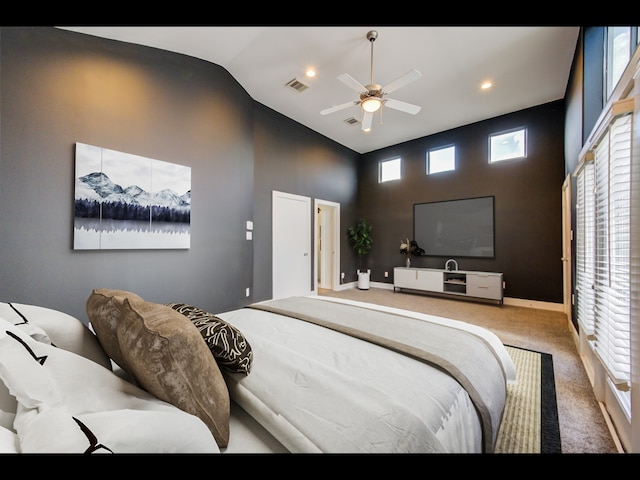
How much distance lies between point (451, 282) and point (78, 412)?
5022mm

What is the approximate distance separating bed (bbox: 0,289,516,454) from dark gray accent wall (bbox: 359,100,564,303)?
401cm

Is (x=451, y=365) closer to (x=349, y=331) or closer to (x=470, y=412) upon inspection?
(x=470, y=412)

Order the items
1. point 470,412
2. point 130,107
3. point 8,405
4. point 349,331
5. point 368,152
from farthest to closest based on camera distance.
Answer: point 368,152 < point 130,107 < point 349,331 < point 470,412 < point 8,405

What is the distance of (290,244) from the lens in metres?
4.64

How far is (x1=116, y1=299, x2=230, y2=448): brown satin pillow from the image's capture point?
67 centimetres

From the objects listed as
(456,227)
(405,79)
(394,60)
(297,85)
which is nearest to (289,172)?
(297,85)

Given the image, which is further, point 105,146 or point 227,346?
point 105,146

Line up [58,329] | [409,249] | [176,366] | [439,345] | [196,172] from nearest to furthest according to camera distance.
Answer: [176,366] → [58,329] → [439,345] → [196,172] → [409,249]

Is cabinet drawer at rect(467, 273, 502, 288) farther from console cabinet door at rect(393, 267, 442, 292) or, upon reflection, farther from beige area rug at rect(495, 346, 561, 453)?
beige area rug at rect(495, 346, 561, 453)

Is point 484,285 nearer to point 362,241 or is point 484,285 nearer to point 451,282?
point 451,282

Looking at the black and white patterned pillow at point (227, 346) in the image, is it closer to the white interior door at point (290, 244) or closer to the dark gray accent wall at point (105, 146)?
the dark gray accent wall at point (105, 146)
